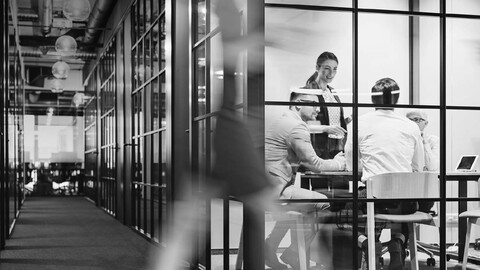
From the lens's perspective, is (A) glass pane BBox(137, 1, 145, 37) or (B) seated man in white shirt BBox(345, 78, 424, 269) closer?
(B) seated man in white shirt BBox(345, 78, 424, 269)

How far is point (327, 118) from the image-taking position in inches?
139

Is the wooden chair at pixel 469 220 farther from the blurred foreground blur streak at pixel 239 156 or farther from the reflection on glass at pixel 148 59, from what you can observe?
the reflection on glass at pixel 148 59

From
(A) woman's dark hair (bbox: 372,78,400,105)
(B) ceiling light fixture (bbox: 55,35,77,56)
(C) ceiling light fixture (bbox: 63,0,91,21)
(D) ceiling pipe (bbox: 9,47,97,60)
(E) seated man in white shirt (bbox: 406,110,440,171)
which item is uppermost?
(D) ceiling pipe (bbox: 9,47,97,60)

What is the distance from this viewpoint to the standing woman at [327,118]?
3510 mm

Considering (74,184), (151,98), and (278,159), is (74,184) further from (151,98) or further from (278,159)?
(278,159)

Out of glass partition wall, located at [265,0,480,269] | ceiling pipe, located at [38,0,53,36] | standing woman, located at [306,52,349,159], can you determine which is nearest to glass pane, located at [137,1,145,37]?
ceiling pipe, located at [38,0,53,36]

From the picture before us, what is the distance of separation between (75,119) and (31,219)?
26.2 ft

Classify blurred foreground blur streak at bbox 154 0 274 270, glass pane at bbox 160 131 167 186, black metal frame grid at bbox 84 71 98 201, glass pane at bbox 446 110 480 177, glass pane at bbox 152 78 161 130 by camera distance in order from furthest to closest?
1. black metal frame grid at bbox 84 71 98 201
2. glass pane at bbox 152 78 161 130
3. glass pane at bbox 160 131 167 186
4. glass pane at bbox 446 110 480 177
5. blurred foreground blur streak at bbox 154 0 274 270

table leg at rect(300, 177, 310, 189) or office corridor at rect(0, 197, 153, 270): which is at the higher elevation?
table leg at rect(300, 177, 310, 189)

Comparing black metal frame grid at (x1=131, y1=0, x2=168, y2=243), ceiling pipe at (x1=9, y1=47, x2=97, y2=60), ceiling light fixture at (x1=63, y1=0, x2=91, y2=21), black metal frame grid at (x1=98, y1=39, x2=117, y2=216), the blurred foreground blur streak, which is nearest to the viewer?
the blurred foreground blur streak

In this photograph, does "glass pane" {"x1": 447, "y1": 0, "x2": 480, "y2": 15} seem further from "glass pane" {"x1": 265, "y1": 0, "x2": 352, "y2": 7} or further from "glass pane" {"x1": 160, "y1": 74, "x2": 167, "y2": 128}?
"glass pane" {"x1": 160, "y1": 74, "x2": 167, "y2": 128}

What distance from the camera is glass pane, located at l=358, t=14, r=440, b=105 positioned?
11.7ft

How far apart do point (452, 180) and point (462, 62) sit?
0.71m

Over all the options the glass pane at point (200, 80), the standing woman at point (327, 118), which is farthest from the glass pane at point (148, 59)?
the standing woman at point (327, 118)
